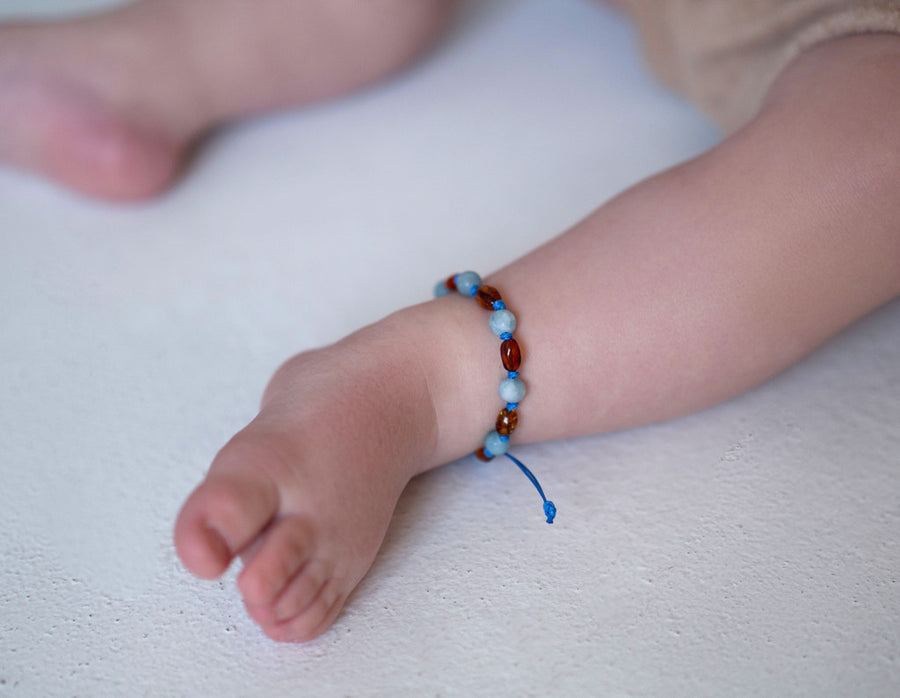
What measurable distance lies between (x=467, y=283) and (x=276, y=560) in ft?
0.88

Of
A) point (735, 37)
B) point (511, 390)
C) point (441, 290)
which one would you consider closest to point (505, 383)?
point (511, 390)

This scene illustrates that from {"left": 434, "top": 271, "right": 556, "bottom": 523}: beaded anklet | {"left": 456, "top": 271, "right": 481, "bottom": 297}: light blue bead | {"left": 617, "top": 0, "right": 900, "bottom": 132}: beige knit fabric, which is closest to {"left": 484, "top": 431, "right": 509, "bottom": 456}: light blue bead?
{"left": 434, "top": 271, "right": 556, "bottom": 523}: beaded anklet

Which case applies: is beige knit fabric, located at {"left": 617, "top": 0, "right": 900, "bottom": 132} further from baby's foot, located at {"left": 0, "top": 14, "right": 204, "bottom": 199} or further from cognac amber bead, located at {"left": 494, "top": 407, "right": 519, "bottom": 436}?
baby's foot, located at {"left": 0, "top": 14, "right": 204, "bottom": 199}

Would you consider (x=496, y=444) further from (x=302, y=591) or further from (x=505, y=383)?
(x=302, y=591)

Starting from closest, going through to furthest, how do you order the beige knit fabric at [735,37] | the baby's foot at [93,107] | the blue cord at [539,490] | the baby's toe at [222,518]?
the baby's toe at [222,518]
the blue cord at [539,490]
the beige knit fabric at [735,37]
the baby's foot at [93,107]

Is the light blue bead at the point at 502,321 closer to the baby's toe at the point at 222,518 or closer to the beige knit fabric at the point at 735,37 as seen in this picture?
the baby's toe at the point at 222,518

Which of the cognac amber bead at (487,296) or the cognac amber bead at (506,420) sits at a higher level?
the cognac amber bead at (487,296)

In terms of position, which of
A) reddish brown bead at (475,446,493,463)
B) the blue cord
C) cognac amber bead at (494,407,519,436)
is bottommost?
the blue cord

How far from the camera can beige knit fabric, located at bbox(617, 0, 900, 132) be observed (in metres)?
0.78

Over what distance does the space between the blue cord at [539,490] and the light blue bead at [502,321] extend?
10 cm

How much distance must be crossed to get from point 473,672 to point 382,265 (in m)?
0.45

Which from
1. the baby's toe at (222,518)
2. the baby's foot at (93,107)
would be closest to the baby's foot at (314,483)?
the baby's toe at (222,518)

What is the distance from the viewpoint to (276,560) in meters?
0.56

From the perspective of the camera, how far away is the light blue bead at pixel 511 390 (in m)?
0.68
